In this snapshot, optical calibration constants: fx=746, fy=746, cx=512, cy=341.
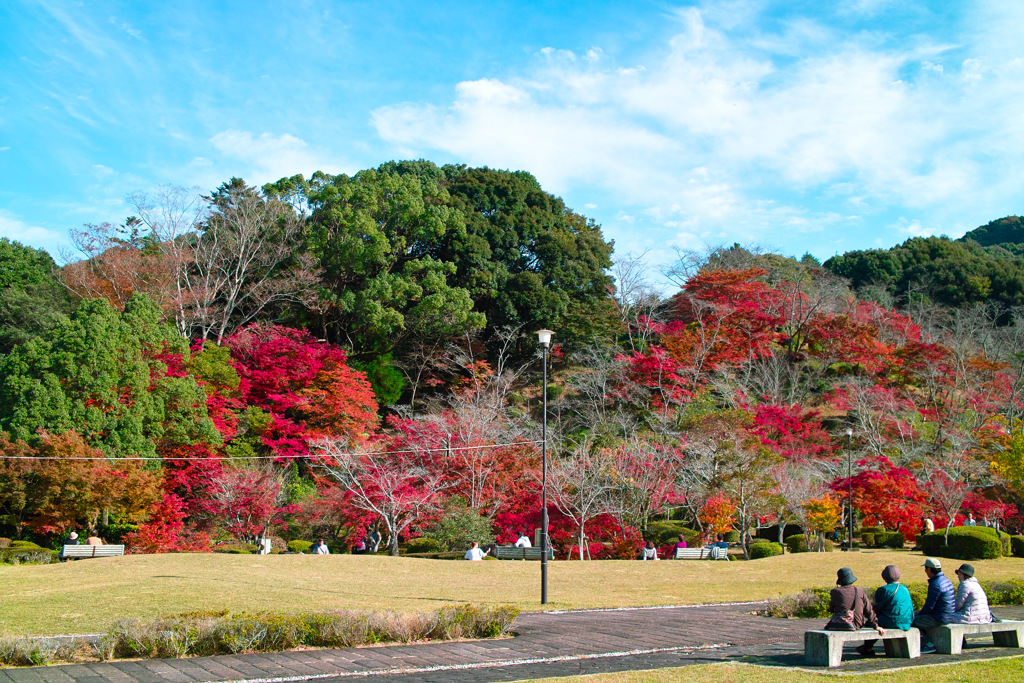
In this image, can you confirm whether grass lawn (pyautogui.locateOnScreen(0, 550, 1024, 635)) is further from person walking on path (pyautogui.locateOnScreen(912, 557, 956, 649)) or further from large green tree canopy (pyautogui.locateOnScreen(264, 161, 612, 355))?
large green tree canopy (pyautogui.locateOnScreen(264, 161, 612, 355))

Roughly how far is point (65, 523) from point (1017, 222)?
86.7 metres

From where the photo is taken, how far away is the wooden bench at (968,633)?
8.21m

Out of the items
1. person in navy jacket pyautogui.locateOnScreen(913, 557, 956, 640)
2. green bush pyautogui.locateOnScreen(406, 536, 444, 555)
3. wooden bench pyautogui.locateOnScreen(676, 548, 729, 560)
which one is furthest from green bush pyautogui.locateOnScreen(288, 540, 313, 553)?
person in navy jacket pyautogui.locateOnScreen(913, 557, 956, 640)

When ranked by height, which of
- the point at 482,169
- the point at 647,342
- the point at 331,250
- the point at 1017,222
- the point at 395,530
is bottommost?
the point at 395,530

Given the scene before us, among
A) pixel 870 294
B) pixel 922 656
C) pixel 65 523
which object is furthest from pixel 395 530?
pixel 870 294

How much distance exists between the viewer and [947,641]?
8.22 meters

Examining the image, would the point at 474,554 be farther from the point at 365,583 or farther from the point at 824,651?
the point at 824,651

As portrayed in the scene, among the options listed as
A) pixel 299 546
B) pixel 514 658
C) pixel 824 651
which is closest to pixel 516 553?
pixel 299 546

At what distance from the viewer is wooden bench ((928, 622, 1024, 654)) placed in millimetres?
8211

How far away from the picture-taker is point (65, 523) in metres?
23.0

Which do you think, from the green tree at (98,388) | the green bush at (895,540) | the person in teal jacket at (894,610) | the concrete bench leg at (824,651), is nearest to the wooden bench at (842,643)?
the concrete bench leg at (824,651)

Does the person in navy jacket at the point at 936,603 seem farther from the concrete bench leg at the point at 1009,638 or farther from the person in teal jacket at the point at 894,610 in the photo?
the concrete bench leg at the point at 1009,638

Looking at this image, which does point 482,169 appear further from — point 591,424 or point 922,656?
point 922,656

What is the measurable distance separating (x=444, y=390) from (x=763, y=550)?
16.7 metres
